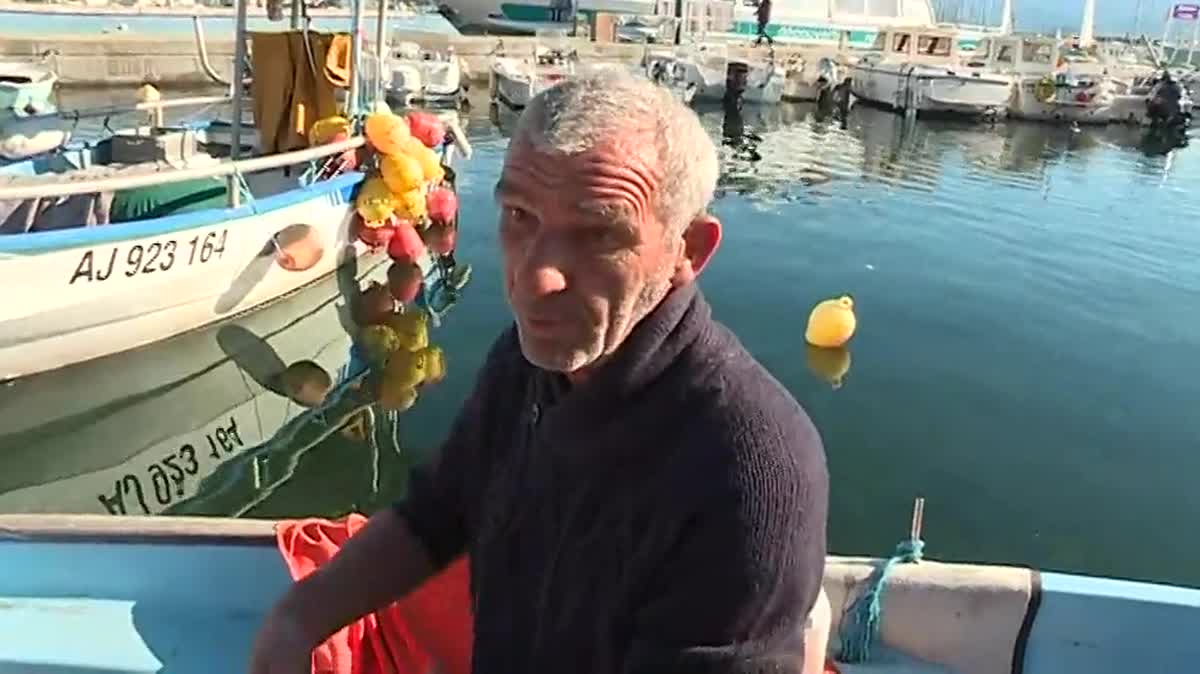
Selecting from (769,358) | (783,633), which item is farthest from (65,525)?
(769,358)

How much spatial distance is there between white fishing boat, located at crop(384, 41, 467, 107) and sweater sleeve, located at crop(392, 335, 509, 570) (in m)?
19.2

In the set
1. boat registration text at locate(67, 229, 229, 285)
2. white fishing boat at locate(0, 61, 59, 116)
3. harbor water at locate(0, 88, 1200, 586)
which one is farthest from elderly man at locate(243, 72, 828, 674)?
white fishing boat at locate(0, 61, 59, 116)

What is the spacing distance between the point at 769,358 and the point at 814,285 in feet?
7.96

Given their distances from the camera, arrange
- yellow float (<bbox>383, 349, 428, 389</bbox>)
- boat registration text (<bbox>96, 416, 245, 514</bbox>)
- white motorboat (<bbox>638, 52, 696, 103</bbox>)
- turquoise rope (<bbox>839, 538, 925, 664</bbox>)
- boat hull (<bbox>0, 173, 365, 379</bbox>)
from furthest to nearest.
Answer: white motorboat (<bbox>638, 52, 696, 103</bbox>) < yellow float (<bbox>383, 349, 428, 389</bbox>) < boat hull (<bbox>0, 173, 365, 379</bbox>) < boat registration text (<bbox>96, 416, 245, 514</bbox>) < turquoise rope (<bbox>839, 538, 925, 664</bbox>)

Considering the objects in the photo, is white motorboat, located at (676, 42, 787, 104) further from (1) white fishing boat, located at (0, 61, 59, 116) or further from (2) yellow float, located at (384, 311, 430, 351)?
(2) yellow float, located at (384, 311, 430, 351)

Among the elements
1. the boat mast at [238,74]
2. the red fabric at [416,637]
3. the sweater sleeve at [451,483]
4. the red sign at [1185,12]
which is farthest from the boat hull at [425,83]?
the red sign at [1185,12]

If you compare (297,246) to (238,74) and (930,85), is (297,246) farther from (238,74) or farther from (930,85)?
(930,85)

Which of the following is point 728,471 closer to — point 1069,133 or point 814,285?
point 814,285

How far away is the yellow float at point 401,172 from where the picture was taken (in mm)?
8594

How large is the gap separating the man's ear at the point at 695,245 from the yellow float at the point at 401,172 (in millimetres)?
7503

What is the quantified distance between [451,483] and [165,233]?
19.1 ft

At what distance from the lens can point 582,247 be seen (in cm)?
124

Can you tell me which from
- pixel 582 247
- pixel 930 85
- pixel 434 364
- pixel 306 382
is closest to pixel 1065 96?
pixel 930 85

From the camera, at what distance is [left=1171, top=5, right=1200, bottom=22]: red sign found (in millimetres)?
35719
